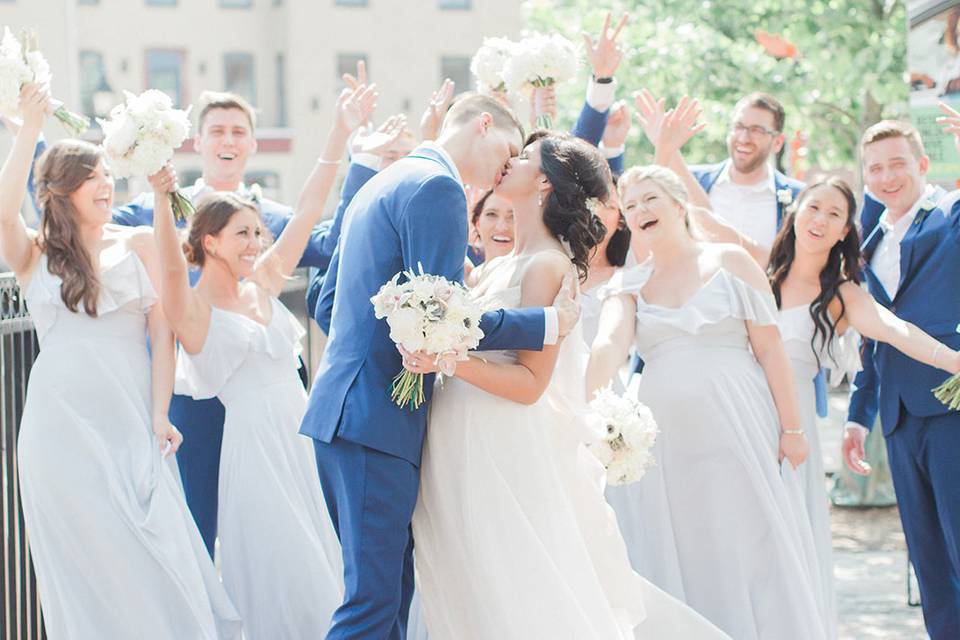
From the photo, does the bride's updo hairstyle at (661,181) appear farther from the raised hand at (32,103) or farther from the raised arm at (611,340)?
the raised hand at (32,103)

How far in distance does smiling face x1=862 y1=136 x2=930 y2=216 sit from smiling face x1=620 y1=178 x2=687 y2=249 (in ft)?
3.75

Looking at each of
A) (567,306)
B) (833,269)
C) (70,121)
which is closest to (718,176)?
(833,269)

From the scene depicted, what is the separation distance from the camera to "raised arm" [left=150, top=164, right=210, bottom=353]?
5.38 meters

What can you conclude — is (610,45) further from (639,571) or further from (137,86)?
(137,86)

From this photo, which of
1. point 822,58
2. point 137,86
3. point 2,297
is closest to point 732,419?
point 2,297

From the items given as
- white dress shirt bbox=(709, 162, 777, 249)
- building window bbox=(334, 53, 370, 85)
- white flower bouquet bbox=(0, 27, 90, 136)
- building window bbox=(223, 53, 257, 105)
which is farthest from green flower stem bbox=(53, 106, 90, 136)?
building window bbox=(223, 53, 257, 105)

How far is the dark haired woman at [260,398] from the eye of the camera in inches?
228

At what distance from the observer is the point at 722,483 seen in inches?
226

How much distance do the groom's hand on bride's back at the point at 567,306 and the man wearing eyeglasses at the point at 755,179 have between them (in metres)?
3.10

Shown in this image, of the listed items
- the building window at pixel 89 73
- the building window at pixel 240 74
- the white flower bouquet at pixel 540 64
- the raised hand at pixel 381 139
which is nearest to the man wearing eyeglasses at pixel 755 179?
the white flower bouquet at pixel 540 64

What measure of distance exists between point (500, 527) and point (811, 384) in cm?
256

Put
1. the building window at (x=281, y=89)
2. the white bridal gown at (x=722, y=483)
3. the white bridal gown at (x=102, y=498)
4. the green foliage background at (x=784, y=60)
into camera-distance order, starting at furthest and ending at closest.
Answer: the building window at (x=281, y=89), the green foliage background at (x=784, y=60), the white bridal gown at (x=722, y=483), the white bridal gown at (x=102, y=498)

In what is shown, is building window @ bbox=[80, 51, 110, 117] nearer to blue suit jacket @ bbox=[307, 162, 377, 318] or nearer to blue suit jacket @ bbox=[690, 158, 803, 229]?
blue suit jacket @ bbox=[690, 158, 803, 229]

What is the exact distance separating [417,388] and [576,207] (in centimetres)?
88
